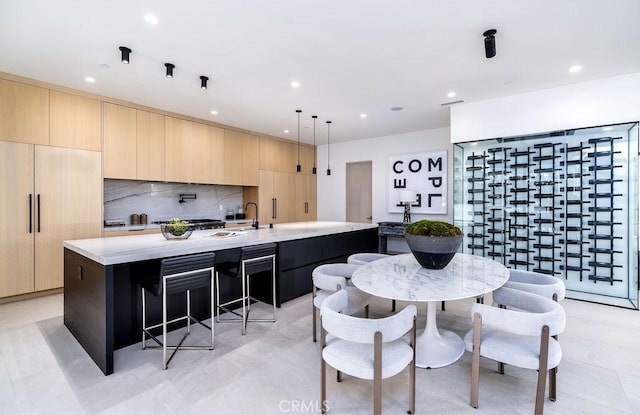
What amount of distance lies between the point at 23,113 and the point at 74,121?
0.50 m

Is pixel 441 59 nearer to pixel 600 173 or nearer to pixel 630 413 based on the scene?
pixel 600 173

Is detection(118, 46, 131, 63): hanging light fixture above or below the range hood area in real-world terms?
above

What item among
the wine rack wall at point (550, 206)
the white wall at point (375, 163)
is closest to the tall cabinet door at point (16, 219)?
the white wall at point (375, 163)

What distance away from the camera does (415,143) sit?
6.52 metres

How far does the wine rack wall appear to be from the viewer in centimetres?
383

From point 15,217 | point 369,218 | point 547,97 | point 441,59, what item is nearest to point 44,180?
point 15,217

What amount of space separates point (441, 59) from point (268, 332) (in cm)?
335

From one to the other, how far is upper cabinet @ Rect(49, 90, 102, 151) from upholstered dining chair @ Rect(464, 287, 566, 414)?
5084 mm

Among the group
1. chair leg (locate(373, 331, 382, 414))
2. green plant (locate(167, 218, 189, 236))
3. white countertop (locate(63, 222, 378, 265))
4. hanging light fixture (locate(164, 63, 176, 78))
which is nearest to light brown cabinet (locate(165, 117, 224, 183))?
hanging light fixture (locate(164, 63, 176, 78))

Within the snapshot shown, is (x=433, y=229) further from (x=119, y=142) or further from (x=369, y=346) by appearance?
(x=119, y=142)

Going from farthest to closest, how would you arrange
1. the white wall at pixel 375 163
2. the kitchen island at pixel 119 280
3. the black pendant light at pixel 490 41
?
the white wall at pixel 375 163 < the black pendant light at pixel 490 41 < the kitchen island at pixel 119 280

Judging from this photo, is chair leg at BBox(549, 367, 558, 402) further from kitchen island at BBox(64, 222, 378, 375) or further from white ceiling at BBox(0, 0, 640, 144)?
white ceiling at BBox(0, 0, 640, 144)

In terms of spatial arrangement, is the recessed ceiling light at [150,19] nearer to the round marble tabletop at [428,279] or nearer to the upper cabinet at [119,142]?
the upper cabinet at [119,142]

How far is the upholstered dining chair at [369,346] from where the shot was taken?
1.57 m
